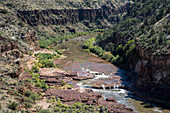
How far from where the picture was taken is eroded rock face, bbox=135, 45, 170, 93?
56737 millimetres

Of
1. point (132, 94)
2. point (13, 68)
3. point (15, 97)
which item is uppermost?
point (13, 68)

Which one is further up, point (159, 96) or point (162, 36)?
point (162, 36)

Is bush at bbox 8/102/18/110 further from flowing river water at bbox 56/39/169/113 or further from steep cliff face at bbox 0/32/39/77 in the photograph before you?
flowing river water at bbox 56/39/169/113

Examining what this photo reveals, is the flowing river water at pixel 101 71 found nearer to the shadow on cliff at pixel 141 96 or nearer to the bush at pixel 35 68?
the shadow on cliff at pixel 141 96

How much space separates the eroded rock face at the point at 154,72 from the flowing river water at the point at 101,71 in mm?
5919

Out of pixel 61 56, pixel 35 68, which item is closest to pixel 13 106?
pixel 35 68

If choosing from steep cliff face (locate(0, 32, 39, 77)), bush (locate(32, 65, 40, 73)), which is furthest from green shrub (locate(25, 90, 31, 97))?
bush (locate(32, 65, 40, 73))

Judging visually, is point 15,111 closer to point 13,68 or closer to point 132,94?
point 13,68

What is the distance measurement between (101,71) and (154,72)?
84.9 ft

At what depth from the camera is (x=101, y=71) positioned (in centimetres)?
8212

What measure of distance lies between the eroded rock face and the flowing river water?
5.92 metres

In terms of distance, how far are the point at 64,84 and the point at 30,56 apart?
3205cm

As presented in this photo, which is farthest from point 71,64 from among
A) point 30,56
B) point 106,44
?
point 106,44

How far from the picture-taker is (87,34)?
18225 cm
